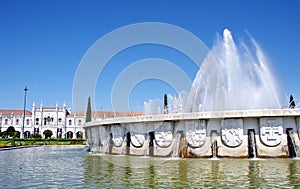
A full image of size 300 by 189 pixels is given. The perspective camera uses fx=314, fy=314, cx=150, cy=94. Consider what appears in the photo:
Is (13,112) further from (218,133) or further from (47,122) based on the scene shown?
(218,133)

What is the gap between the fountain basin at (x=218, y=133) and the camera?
11.1 meters

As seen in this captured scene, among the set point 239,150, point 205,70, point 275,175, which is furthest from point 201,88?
point 275,175

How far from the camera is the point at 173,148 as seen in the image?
40.7ft

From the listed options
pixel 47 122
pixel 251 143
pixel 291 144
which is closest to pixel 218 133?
pixel 251 143

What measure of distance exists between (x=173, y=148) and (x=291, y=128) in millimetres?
4403

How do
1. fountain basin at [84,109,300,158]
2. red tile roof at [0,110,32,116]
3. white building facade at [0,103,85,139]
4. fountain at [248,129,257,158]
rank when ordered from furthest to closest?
red tile roof at [0,110,32,116]
white building facade at [0,103,85,139]
fountain at [248,129,257,158]
fountain basin at [84,109,300,158]

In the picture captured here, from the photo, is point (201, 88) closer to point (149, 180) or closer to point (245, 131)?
point (245, 131)

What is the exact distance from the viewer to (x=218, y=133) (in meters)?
11.6

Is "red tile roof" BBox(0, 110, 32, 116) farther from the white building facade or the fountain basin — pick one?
the fountain basin

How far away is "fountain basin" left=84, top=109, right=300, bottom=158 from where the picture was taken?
1112cm

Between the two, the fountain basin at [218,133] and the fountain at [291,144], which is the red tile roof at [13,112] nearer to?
the fountain basin at [218,133]

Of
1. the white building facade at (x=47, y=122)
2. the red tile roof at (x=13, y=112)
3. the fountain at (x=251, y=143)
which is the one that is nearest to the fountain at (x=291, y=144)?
the fountain at (x=251, y=143)

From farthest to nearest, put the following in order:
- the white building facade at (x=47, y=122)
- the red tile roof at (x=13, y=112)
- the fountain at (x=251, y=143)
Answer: the red tile roof at (x=13, y=112)
the white building facade at (x=47, y=122)
the fountain at (x=251, y=143)

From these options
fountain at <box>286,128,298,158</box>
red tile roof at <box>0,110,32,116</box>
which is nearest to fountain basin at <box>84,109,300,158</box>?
fountain at <box>286,128,298,158</box>
